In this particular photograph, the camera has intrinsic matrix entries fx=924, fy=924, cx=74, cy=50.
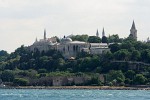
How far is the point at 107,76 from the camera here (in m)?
193

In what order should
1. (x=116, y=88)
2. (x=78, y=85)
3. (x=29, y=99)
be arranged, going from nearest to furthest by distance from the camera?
1. (x=29, y=99)
2. (x=116, y=88)
3. (x=78, y=85)

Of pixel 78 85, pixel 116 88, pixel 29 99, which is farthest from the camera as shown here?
pixel 78 85

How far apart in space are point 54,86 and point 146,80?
21.6m

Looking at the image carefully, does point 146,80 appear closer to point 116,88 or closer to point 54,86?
point 116,88

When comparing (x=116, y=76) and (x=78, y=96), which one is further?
(x=116, y=76)

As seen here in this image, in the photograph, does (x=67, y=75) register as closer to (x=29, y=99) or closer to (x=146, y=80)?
(x=146, y=80)

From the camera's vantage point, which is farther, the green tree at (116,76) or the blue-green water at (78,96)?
the green tree at (116,76)

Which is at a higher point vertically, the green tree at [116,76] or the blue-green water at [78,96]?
the green tree at [116,76]

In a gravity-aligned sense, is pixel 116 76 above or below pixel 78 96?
above

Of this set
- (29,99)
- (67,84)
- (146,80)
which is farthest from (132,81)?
(29,99)

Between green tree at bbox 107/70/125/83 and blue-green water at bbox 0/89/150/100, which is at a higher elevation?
green tree at bbox 107/70/125/83

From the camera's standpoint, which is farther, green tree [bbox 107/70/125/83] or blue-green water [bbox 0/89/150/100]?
green tree [bbox 107/70/125/83]

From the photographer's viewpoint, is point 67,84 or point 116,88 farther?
point 67,84

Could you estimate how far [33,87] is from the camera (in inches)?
7766
